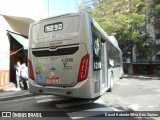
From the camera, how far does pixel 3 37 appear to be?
1559cm

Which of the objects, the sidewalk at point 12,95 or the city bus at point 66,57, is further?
the sidewalk at point 12,95

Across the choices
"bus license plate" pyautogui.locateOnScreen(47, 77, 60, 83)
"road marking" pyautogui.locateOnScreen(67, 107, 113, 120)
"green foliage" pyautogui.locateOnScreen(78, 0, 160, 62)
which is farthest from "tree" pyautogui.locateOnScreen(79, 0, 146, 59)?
"road marking" pyautogui.locateOnScreen(67, 107, 113, 120)

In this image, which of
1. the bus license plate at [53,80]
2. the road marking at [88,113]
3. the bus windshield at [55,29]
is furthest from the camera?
the bus license plate at [53,80]

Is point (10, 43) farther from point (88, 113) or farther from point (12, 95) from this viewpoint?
point (88, 113)

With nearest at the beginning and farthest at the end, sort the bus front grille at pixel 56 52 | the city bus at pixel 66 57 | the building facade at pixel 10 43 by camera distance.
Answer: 1. the city bus at pixel 66 57
2. the bus front grille at pixel 56 52
3. the building facade at pixel 10 43

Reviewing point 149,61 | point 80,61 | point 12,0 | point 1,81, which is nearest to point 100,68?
point 80,61

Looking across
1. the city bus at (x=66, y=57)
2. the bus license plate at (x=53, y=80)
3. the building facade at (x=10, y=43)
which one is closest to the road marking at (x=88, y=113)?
the city bus at (x=66, y=57)

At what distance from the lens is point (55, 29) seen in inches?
336

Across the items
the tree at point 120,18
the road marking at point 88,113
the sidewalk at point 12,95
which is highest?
the tree at point 120,18

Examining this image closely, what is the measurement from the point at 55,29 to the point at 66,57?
1133mm

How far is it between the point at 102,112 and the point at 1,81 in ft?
29.5

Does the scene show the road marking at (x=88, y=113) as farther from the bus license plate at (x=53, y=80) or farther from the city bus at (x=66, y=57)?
the bus license plate at (x=53, y=80)

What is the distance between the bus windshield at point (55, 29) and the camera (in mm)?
8159

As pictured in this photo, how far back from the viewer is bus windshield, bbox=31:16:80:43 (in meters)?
8.16
